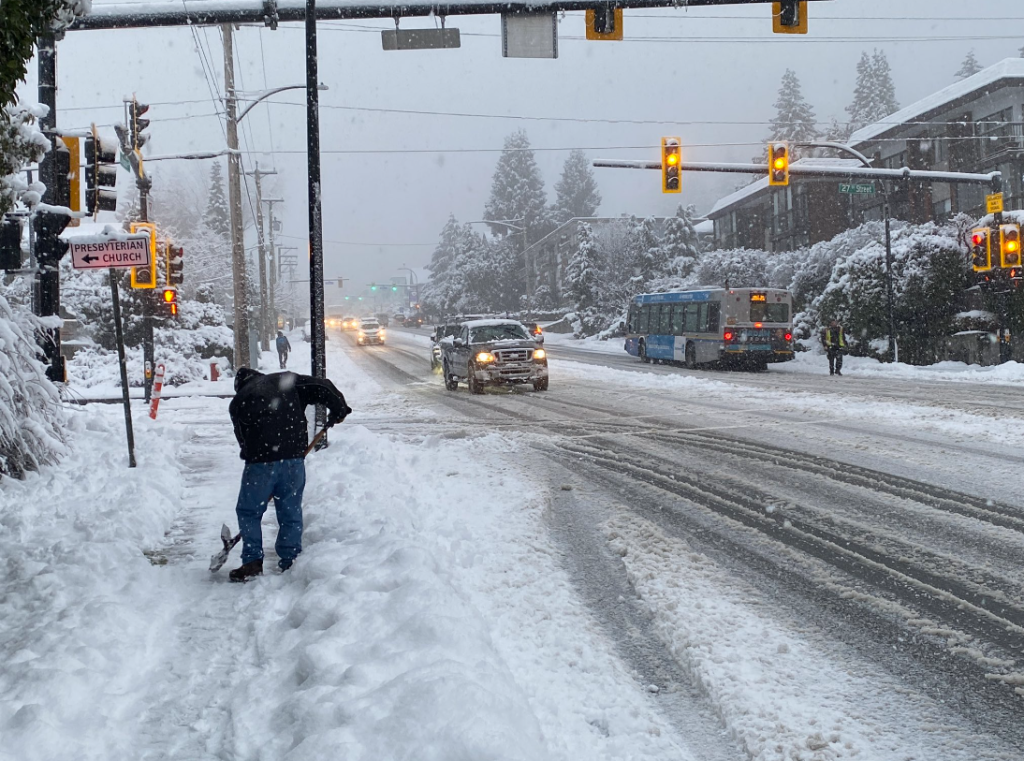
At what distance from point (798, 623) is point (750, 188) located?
6192 cm

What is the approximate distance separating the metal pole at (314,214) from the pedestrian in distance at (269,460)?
16.3ft

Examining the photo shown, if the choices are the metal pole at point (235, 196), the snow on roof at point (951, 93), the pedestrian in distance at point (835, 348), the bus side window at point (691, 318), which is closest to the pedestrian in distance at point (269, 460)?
the metal pole at point (235, 196)

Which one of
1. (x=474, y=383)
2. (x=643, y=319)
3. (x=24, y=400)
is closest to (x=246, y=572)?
(x=24, y=400)

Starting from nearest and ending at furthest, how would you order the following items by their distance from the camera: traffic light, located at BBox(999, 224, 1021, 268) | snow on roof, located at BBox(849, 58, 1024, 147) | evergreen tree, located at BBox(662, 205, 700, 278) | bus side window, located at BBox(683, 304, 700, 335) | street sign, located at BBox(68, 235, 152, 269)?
street sign, located at BBox(68, 235, 152, 269), traffic light, located at BBox(999, 224, 1021, 268), bus side window, located at BBox(683, 304, 700, 335), snow on roof, located at BBox(849, 58, 1024, 147), evergreen tree, located at BBox(662, 205, 700, 278)

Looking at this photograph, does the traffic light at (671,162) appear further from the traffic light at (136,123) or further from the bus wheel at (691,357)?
the traffic light at (136,123)

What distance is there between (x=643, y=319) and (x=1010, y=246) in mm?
15602

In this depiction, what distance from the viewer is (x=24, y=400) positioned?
9.62 meters

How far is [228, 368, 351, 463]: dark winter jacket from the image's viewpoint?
6.04 metres

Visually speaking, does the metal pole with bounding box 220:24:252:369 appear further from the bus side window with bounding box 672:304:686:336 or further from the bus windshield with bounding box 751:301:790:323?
the bus windshield with bounding box 751:301:790:323

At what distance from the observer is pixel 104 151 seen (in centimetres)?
1143

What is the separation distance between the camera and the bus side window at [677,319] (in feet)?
108

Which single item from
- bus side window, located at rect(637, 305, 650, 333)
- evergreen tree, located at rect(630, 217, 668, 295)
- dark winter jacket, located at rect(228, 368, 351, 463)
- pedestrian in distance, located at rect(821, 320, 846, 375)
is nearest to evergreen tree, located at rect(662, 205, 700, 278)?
evergreen tree, located at rect(630, 217, 668, 295)

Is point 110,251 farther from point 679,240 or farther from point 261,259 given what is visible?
point 679,240

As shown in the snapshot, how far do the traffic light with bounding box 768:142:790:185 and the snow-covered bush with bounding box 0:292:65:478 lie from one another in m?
17.8
